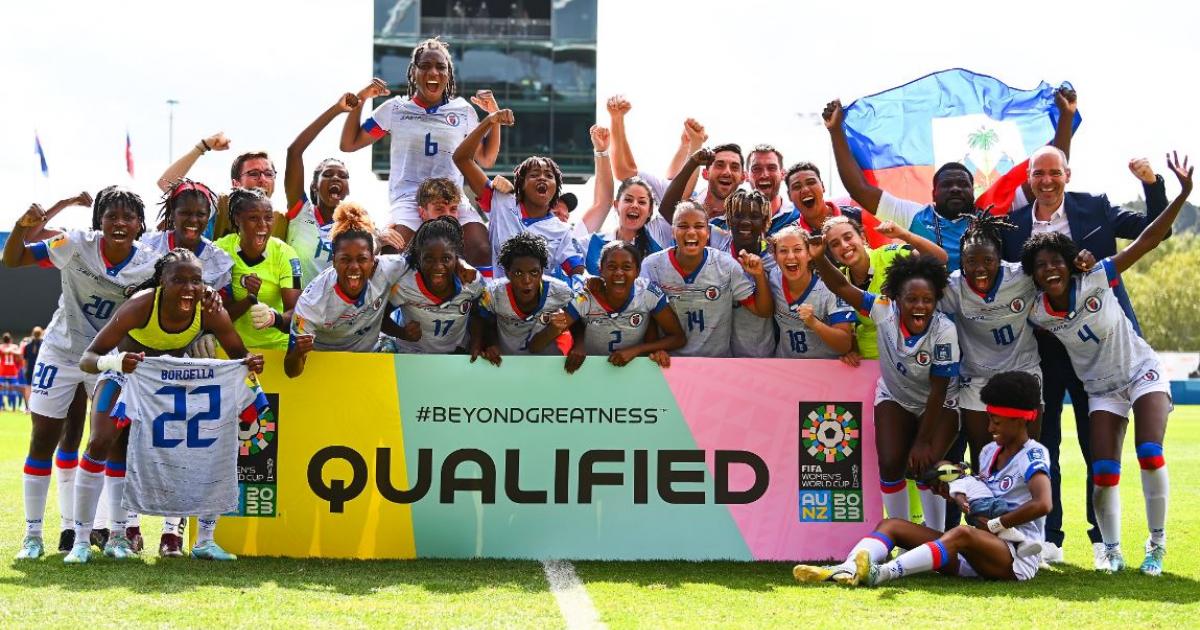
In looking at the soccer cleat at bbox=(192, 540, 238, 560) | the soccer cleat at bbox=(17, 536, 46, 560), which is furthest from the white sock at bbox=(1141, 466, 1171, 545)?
the soccer cleat at bbox=(17, 536, 46, 560)

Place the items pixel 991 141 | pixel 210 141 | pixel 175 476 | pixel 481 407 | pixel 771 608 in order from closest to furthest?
pixel 771 608, pixel 175 476, pixel 481 407, pixel 210 141, pixel 991 141

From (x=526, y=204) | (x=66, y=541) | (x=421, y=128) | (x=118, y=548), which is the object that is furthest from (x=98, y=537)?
(x=421, y=128)

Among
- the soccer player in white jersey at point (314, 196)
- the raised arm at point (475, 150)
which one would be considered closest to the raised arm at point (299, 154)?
the soccer player in white jersey at point (314, 196)

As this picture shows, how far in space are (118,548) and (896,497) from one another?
439 cm

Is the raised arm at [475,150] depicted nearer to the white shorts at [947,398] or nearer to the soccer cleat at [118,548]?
the white shorts at [947,398]

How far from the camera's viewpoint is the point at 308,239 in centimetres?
807

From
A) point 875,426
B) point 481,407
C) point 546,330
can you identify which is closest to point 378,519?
point 481,407

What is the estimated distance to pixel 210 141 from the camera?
808 cm

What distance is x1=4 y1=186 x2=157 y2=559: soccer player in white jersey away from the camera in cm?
661

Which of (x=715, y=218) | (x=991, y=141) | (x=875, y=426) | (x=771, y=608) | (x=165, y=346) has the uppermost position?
(x=991, y=141)

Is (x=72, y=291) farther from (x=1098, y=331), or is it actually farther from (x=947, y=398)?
(x=1098, y=331)

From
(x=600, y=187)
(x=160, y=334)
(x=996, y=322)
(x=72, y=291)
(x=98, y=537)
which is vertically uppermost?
(x=600, y=187)

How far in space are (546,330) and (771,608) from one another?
7.73 ft

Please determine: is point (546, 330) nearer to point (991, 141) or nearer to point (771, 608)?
point (771, 608)
